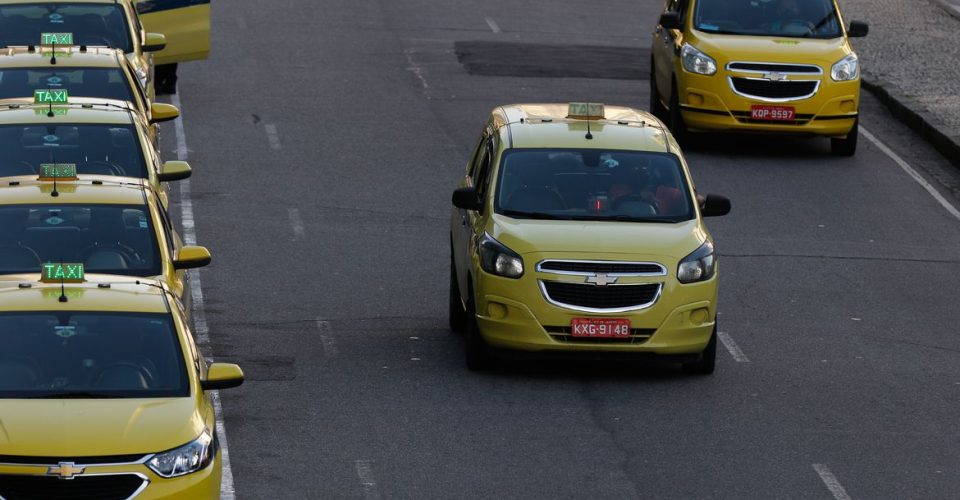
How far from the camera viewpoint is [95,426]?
9.74m

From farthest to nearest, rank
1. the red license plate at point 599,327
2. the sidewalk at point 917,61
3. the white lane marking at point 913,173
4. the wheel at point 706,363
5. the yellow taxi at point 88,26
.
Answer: the sidewalk at point 917,61 → the white lane marking at point 913,173 → the yellow taxi at point 88,26 → the wheel at point 706,363 → the red license plate at point 599,327

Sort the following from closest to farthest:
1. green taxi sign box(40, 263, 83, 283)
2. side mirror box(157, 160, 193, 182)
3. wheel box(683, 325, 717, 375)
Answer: green taxi sign box(40, 263, 83, 283) < wheel box(683, 325, 717, 375) < side mirror box(157, 160, 193, 182)

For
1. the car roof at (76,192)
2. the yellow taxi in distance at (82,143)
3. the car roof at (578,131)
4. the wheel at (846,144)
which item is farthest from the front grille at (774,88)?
the car roof at (76,192)

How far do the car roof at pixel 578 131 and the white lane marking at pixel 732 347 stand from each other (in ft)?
5.23

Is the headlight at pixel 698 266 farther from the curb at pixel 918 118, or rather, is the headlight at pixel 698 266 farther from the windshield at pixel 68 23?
the curb at pixel 918 118

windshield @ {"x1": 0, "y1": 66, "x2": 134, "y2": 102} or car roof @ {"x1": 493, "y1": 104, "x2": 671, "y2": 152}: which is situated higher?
car roof @ {"x1": 493, "y1": 104, "x2": 671, "y2": 152}

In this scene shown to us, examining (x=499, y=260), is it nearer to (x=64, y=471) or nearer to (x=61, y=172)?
(x=61, y=172)

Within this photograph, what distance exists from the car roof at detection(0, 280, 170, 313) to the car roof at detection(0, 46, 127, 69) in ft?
26.8

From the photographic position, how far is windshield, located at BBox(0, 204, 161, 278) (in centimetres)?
1305

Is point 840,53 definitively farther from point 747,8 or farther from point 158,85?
point 158,85

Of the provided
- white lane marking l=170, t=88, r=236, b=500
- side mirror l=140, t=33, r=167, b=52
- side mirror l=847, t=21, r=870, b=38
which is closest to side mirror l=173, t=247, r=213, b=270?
white lane marking l=170, t=88, r=236, b=500

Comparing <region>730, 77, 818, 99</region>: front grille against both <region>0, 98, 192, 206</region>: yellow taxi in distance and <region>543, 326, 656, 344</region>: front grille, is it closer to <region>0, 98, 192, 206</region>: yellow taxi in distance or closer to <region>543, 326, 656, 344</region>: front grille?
<region>0, 98, 192, 206</region>: yellow taxi in distance

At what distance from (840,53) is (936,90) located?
4.23 metres

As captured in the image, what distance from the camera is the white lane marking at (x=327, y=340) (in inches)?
603
